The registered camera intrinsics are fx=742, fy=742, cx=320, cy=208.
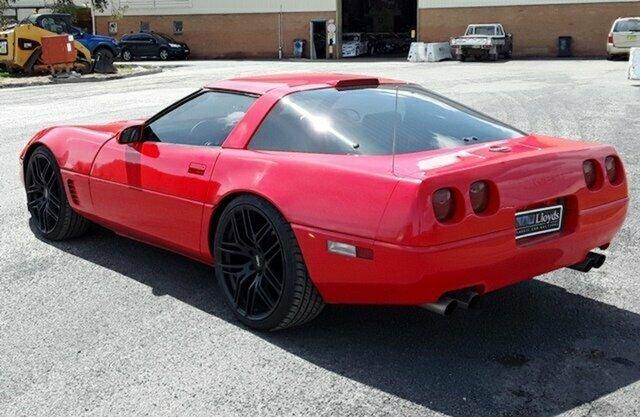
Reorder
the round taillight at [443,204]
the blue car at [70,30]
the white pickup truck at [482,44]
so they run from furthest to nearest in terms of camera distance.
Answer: the white pickup truck at [482,44], the blue car at [70,30], the round taillight at [443,204]

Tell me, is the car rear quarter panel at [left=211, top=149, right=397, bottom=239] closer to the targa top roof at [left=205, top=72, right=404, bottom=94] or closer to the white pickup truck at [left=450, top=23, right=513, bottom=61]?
the targa top roof at [left=205, top=72, right=404, bottom=94]

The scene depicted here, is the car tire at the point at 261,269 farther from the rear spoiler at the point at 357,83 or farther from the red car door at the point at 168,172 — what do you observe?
the rear spoiler at the point at 357,83

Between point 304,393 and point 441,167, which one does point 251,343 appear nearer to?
point 304,393

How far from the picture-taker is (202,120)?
4602mm

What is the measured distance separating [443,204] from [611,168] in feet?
4.36

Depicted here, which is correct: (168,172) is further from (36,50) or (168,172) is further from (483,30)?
(483,30)

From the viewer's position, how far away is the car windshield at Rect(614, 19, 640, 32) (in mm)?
31750

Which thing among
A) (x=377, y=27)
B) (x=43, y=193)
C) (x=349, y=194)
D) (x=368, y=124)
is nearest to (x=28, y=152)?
(x=43, y=193)

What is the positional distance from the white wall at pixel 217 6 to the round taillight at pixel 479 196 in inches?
1675

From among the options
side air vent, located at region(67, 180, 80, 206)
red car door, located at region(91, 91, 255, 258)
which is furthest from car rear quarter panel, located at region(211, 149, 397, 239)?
side air vent, located at region(67, 180, 80, 206)

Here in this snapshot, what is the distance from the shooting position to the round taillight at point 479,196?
3435 millimetres

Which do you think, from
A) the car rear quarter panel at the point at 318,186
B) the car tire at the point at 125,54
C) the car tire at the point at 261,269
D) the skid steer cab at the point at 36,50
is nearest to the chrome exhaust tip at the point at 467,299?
the car rear quarter panel at the point at 318,186

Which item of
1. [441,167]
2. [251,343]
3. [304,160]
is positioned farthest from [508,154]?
[251,343]

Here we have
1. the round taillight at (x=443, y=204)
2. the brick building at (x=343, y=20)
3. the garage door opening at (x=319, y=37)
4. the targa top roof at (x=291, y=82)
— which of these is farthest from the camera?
the garage door opening at (x=319, y=37)
